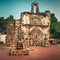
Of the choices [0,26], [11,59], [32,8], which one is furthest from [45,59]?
[0,26]

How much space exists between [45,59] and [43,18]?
11891 millimetres

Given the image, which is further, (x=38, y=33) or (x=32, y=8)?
(x=32, y=8)

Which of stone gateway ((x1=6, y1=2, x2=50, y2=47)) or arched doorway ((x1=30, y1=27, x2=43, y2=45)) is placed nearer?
stone gateway ((x1=6, y1=2, x2=50, y2=47))

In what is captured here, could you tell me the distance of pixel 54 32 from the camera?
29.3m

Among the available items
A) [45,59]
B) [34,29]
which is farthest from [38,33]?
[45,59]

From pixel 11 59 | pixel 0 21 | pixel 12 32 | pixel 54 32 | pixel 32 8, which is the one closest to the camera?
pixel 11 59

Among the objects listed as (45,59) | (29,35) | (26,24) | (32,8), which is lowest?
(45,59)

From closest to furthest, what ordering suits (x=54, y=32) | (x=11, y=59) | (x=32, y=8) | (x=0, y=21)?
(x=11, y=59)
(x=32, y=8)
(x=54, y=32)
(x=0, y=21)

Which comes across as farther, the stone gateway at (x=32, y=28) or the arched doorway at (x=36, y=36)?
the arched doorway at (x=36, y=36)

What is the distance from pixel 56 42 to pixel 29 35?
552 centimetres

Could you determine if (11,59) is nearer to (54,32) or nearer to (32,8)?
(32,8)

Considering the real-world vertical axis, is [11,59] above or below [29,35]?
below

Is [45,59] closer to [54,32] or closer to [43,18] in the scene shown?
[43,18]

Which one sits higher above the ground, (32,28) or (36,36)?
(32,28)
